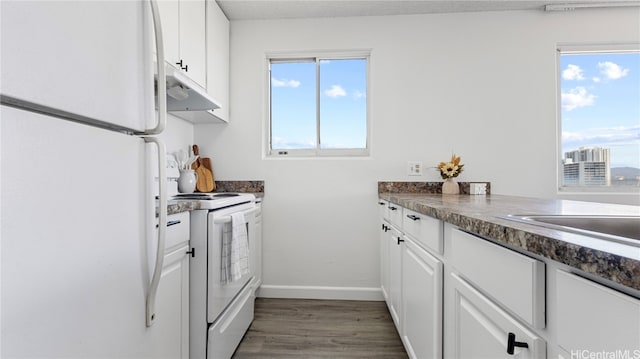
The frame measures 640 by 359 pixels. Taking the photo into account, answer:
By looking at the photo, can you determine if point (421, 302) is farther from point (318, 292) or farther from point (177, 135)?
point (177, 135)

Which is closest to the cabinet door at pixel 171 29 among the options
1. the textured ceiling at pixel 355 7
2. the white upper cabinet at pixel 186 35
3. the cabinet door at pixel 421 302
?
the white upper cabinet at pixel 186 35

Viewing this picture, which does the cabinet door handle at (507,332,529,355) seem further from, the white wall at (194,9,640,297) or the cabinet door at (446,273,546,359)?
the white wall at (194,9,640,297)

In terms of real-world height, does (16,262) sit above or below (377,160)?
below

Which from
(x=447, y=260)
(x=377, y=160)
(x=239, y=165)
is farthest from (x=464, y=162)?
(x=239, y=165)

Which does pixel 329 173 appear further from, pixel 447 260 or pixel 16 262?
pixel 16 262

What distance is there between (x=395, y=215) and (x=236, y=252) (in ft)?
3.19

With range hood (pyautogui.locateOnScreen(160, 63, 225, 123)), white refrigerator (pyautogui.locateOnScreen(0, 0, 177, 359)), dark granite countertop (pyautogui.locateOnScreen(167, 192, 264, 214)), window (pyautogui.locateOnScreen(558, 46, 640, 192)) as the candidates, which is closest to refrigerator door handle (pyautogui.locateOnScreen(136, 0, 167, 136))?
white refrigerator (pyautogui.locateOnScreen(0, 0, 177, 359))

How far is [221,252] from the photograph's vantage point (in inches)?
56.9

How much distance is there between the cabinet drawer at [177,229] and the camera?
1148mm

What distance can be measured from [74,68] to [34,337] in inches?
20.9

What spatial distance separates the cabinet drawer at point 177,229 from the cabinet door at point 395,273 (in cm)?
111

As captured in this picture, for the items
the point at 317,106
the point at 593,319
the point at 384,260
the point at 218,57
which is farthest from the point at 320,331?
the point at 218,57

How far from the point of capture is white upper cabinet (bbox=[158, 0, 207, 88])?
1592mm

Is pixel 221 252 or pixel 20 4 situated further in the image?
pixel 221 252
